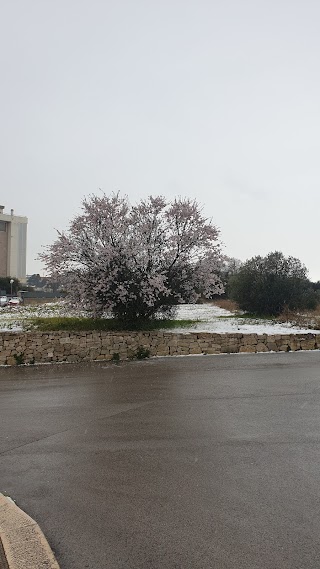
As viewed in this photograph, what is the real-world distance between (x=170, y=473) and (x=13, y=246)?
120438mm

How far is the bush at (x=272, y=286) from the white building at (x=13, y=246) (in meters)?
97.0

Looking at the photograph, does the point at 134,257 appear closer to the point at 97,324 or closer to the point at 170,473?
the point at 97,324

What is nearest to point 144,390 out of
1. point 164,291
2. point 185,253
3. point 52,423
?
point 52,423

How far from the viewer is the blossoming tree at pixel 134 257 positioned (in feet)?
63.5

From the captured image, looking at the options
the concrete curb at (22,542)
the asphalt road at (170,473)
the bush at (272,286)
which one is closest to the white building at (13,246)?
the bush at (272,286)

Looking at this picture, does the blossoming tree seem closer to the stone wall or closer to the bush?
the stone wall

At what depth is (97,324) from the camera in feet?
→ 65.1

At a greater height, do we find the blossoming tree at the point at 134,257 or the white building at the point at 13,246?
the white building at the point at 13,246

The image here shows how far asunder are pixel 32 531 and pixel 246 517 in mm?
1703

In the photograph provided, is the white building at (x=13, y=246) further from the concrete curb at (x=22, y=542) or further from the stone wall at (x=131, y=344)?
the concrete curb at (x=22, y=542)

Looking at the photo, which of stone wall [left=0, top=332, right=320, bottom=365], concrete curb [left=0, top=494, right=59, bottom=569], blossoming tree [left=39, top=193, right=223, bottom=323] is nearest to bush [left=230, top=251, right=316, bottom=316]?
blossoming tree [left=39, top=193, right=223, bottom=323]

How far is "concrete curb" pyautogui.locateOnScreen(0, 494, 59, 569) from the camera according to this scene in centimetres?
320

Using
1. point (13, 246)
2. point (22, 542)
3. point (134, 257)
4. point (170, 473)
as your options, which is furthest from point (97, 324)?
point (13, 246)

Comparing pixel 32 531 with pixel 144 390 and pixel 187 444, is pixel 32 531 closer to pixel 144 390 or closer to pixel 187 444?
pixel 187 444
